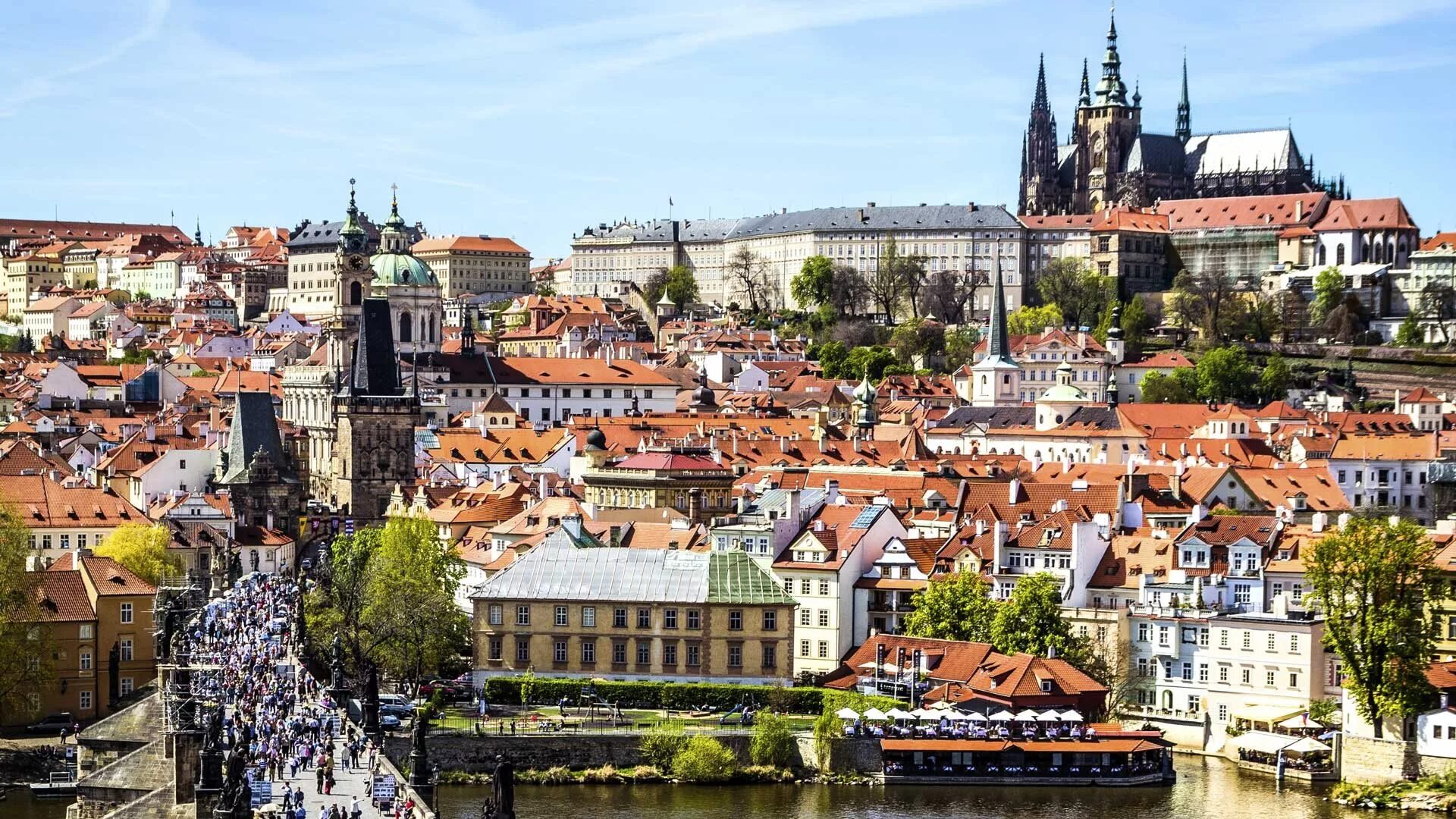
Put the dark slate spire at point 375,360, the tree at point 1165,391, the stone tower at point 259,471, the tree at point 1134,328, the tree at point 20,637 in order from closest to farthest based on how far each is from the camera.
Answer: the tree at point 20,637 → the stone tower at point 259,471 → the dark slate spire at point 375,360 → the tree at point 1165,391 → the tree at point 1134,328

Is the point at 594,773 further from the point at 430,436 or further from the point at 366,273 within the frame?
the point at 366,273

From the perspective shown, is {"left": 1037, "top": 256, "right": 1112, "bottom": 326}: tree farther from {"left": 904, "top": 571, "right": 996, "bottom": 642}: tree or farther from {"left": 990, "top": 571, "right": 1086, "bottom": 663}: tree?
{"left": 990, "top": 571, "right": 1086, "bottom": 663}: tree

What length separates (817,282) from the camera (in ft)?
598

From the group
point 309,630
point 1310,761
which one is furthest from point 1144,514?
point 309,630

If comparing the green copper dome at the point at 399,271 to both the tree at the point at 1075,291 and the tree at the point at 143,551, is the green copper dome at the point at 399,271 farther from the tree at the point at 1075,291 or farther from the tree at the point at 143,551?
the tree at the point at 143,551

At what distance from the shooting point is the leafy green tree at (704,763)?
2121 inches

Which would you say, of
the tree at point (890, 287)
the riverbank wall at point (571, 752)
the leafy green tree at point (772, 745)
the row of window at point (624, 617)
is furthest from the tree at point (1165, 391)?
the riverbank wall at point (571, 752)

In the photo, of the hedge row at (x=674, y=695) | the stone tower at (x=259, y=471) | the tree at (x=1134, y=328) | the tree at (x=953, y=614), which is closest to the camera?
the hedge row at (x=674, y=695)

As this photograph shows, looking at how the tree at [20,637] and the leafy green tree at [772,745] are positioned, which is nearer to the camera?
the tree at [20,637]

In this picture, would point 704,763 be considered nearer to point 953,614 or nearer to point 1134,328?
point 953,614

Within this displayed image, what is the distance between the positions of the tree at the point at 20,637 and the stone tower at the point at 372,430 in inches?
1573

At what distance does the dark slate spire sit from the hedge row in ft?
138

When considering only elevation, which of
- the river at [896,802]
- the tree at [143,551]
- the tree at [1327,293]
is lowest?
the river at [896,802]

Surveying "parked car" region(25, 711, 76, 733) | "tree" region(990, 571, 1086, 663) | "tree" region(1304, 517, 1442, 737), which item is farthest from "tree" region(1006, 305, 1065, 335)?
"parked car" region(25, 711, 76, 733)
